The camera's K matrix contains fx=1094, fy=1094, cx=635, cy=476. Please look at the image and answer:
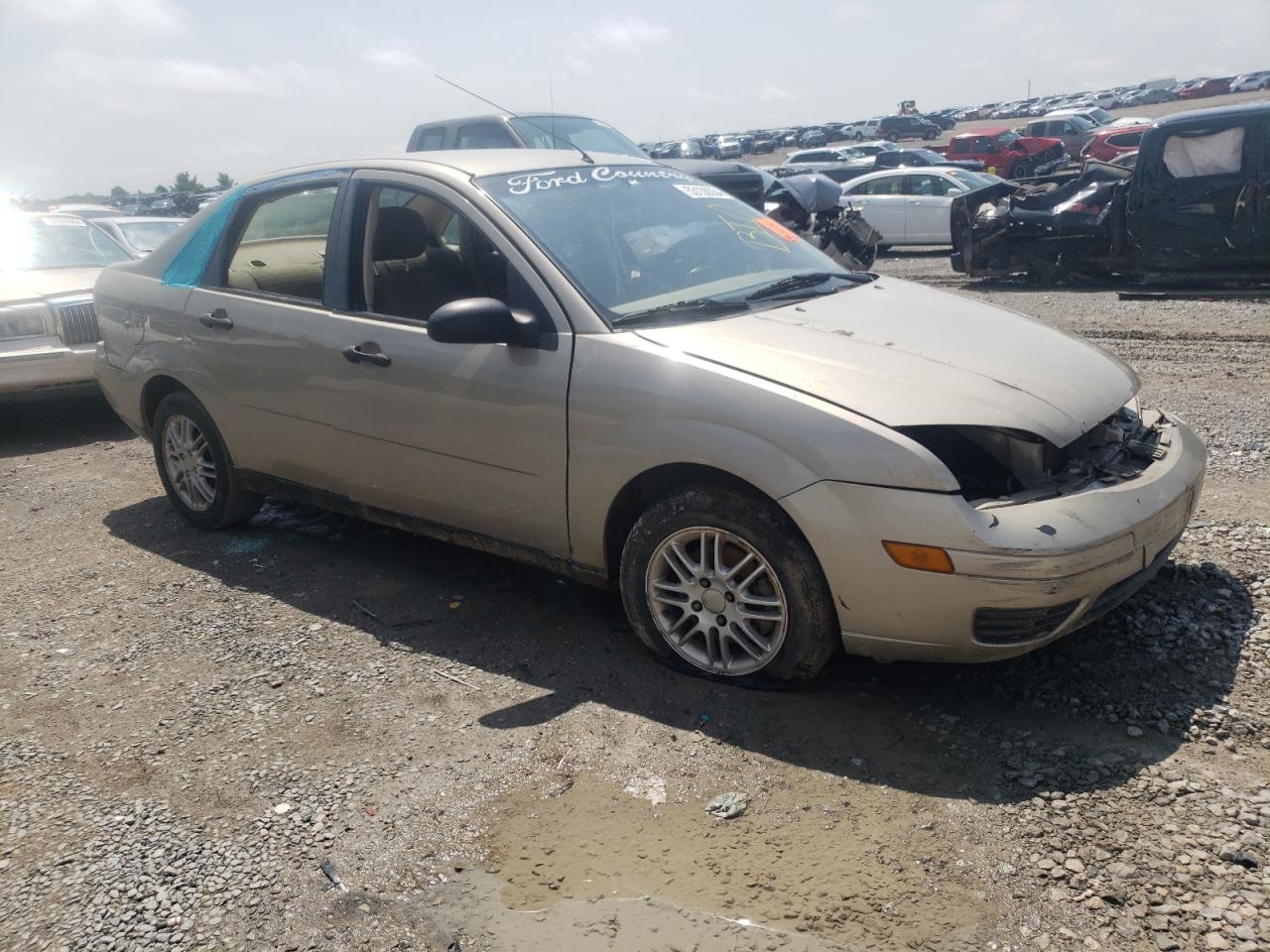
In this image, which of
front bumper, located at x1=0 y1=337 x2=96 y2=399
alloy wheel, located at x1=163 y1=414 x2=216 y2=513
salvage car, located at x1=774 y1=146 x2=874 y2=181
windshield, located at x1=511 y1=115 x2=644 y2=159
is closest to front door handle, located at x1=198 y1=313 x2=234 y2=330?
alloy wheel, located at x1=163 y1=414 x2=216 y2=513

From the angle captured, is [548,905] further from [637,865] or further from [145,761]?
[145,761]

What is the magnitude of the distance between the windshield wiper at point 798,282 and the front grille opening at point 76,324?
19.1 feet

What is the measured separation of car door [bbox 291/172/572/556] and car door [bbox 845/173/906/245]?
611 inches

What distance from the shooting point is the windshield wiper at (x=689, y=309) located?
12.7 ft

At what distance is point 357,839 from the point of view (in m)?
3.04

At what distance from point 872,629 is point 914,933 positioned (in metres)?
1.00

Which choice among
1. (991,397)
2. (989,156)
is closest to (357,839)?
(991,397)

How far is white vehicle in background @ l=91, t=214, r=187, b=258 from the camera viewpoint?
38.4 ft

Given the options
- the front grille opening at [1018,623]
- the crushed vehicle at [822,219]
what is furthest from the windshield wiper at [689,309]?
the crushed vehicle at [822,219]

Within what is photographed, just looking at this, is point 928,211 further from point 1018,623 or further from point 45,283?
point 1018,623

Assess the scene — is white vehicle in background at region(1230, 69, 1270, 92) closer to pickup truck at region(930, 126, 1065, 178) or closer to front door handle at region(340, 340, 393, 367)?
pickup truck at region(930, 126, 1065, 178)

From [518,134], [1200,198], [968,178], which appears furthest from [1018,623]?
[968,178]

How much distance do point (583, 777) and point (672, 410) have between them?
1184mm

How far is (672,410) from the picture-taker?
140 inches
